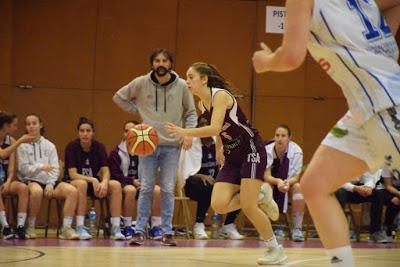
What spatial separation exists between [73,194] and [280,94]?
181 inches

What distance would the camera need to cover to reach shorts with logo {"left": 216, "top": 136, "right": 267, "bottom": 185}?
684 cm

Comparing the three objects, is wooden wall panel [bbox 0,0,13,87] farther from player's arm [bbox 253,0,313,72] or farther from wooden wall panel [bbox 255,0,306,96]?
player's arm [bbox 253,0,313,72]

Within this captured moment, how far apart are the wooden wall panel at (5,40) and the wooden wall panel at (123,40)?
4.55ft

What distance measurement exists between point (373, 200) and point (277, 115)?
2.66 m

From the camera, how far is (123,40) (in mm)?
12125

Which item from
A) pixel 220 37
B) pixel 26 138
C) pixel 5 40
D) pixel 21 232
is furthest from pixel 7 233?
pixel 220 37

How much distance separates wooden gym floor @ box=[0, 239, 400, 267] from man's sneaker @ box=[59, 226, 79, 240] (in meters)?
0.25

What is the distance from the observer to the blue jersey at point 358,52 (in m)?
3.26

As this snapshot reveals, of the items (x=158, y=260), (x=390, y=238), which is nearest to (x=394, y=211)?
(x=390, y=238)

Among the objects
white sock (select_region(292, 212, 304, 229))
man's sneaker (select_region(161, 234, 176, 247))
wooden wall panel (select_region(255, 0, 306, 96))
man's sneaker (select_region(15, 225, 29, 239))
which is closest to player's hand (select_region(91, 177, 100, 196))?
man's sneaker (select_region(15, 225, 29, 239))

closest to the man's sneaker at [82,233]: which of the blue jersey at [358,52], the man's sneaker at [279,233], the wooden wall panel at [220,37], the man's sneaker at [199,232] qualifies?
the man's sneaker at [199,232]

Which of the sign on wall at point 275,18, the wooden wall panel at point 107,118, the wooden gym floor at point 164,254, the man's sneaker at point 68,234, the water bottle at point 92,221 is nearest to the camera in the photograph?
the wooden gym floor at point 164,254

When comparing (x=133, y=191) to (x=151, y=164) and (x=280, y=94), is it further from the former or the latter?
(x=280, y=94)

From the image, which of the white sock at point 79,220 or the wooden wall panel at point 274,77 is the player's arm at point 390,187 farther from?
the white sock at point 79,220
